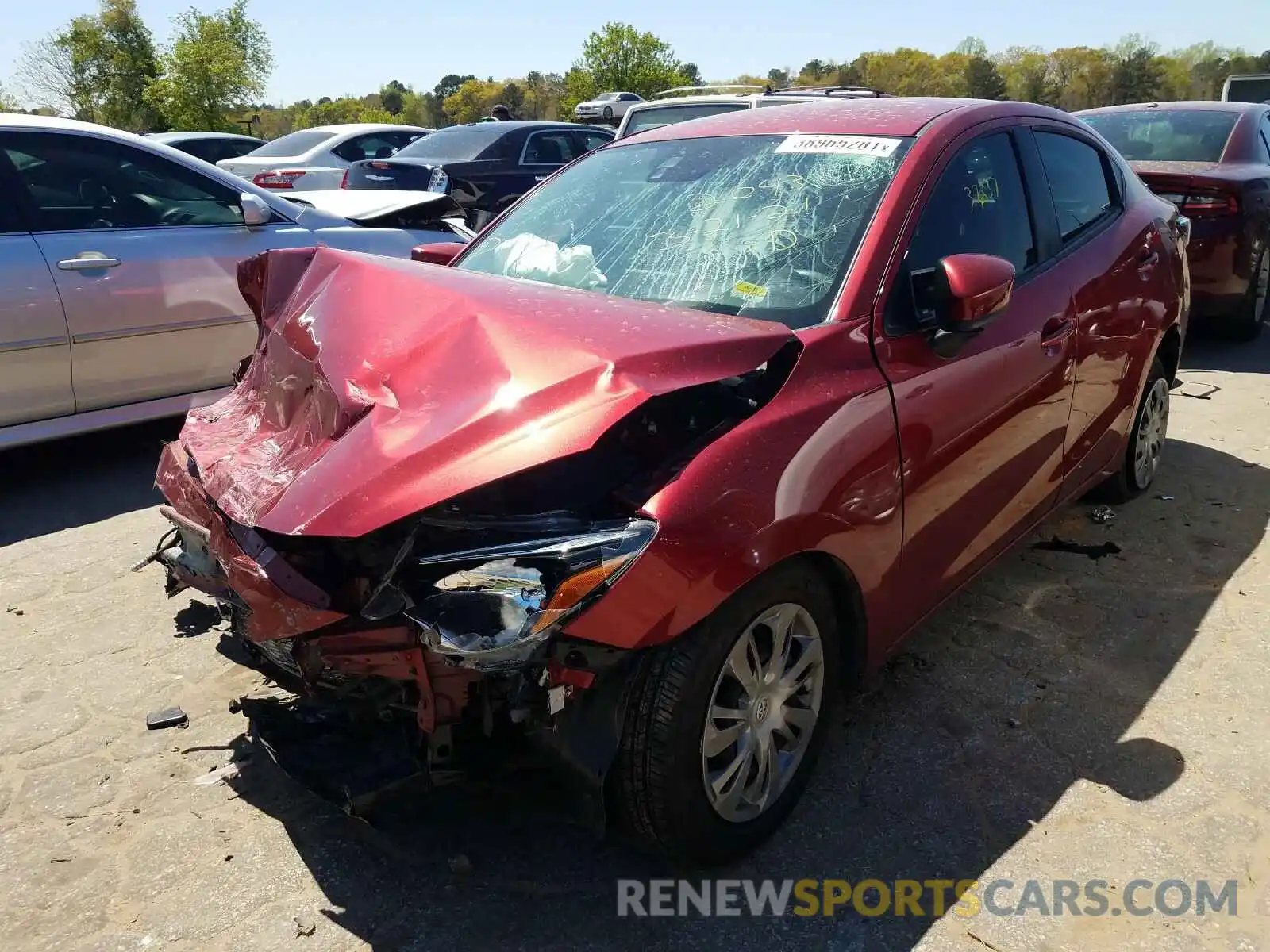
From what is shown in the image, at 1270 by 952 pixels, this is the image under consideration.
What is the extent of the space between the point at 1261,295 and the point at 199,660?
7787 mm

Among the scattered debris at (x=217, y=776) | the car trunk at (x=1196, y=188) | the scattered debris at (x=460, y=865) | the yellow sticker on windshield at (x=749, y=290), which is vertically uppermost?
the yellow sticker on windshield at (x=749, y=290)

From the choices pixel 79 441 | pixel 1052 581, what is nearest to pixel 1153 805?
pixel 1052 581

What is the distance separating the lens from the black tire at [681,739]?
2.07 m

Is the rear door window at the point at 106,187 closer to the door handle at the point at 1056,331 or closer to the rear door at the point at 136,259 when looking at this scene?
the rear door at the point at 136,259

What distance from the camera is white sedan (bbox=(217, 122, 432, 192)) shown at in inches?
442

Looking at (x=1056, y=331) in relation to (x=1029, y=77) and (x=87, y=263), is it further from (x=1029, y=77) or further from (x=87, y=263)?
(x=1029, y=77)

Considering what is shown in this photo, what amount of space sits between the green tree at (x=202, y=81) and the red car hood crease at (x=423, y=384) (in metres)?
34.4

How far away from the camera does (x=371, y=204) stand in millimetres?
6547

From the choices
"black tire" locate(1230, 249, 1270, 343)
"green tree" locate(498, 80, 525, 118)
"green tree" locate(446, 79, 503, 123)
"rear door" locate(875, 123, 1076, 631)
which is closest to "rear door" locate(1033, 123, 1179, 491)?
"rear door" locate(875, 123, 1076, 631)

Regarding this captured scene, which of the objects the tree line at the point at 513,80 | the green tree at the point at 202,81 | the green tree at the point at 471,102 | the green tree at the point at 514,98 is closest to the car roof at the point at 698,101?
the tree line at the point at 513,80

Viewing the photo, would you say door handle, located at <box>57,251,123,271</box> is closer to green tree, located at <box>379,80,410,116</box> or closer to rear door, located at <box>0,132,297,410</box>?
rear door, located at <box>0,132,297,410</box>

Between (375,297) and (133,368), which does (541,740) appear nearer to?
(375,297)

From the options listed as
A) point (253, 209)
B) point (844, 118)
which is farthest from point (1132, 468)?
point (253, 209)

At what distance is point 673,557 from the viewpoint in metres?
1.98
